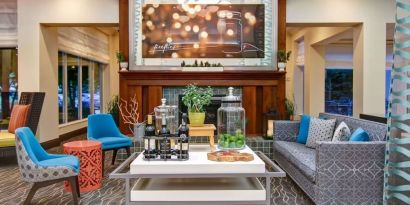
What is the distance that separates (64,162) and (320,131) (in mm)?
3134

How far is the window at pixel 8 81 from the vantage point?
7.36 m

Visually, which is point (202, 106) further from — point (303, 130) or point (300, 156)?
point (303, 130)

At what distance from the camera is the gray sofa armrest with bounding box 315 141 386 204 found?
3.22 metres

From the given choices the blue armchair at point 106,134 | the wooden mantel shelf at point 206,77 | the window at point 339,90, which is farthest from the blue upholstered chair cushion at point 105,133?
the window at point 339,90

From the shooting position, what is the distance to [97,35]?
10.4 m

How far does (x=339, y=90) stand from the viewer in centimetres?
1176

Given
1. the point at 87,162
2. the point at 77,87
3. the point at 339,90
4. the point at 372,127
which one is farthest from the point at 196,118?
the point at 339,90

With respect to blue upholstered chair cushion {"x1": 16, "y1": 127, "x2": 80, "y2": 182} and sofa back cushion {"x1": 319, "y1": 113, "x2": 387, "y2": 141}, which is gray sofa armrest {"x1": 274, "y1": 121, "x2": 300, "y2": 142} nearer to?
sofa back cushion {"x1": 319, "y1": 113, "x2": 387, "y2": 141}

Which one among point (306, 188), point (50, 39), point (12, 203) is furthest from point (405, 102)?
point (50, 39)

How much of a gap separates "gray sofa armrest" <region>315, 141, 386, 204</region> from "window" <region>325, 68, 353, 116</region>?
8.81 m

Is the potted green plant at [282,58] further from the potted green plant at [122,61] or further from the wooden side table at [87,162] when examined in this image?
the wooden side table at [87,162]

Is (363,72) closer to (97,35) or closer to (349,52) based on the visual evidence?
(349,52)

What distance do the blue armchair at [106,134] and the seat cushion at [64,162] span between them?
122 cm

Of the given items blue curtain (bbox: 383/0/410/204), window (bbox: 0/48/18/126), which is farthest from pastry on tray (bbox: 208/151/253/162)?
window (bbox: 0/48/18/126)
